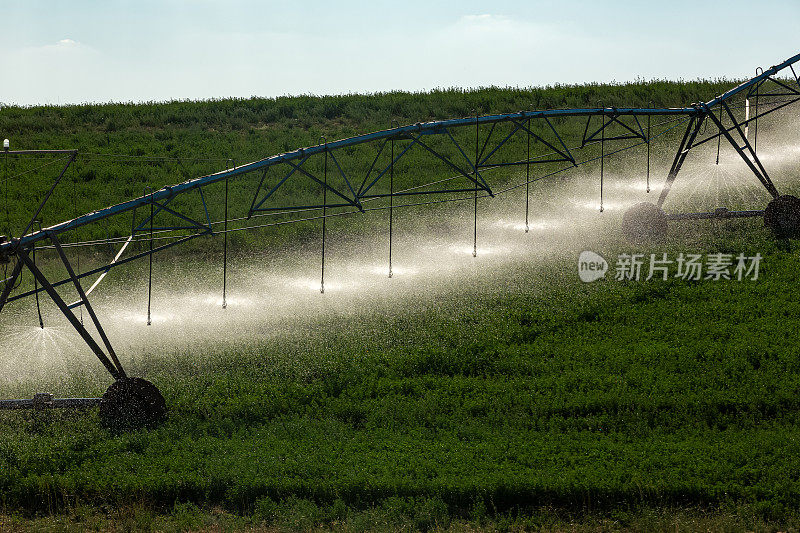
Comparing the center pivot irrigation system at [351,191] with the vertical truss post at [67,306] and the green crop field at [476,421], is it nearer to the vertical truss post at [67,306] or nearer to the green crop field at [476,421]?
the vertical truss post at [67,306]

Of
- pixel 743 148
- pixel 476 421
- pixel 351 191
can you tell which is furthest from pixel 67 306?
pixel 743 148

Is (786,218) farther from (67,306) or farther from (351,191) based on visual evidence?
(67,306)

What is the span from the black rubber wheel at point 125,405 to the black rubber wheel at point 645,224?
15217 mm

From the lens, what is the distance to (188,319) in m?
22.1

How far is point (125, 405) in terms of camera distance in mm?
15758

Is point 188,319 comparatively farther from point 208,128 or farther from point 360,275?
point 208,128

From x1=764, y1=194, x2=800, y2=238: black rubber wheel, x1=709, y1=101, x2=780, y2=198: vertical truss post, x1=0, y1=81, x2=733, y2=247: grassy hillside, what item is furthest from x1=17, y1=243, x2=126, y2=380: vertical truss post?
x1=764, y1=194, x2=800, y2=238: black rubber wheel

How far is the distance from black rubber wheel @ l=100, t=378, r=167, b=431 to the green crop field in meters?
0.34

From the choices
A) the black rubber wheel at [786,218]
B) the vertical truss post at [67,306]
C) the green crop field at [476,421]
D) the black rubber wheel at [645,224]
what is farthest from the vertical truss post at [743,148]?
the vertical truss post at [67,306]

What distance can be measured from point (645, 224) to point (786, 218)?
405 centimetres

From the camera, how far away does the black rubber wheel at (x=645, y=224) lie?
80.9 ft

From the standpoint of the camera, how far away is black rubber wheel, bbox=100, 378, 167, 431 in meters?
15.7

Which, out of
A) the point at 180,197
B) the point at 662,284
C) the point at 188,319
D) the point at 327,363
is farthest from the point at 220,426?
the point at 180,197

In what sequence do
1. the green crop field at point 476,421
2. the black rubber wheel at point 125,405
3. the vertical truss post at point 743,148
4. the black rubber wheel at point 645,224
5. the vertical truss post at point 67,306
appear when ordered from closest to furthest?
the green crop field at point 476,421
the vertical truss post at point 67,306
the black rubber wheel at point 125,405
the vertical truss post at point 743,148
the black rubber wheel at point 645,224
